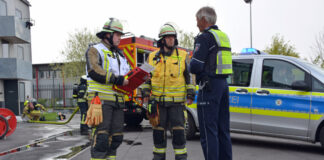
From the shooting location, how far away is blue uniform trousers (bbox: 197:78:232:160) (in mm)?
3377

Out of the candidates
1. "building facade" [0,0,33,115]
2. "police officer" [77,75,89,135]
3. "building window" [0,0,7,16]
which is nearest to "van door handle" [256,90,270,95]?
"police officer" [77,75,89,135]

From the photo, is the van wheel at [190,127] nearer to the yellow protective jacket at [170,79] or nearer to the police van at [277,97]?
the police van at [277,97]

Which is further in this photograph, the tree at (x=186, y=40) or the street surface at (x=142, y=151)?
the tree at (x=186, y=40)

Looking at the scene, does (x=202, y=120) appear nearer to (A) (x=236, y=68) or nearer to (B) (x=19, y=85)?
(A) (x=236, y=68)

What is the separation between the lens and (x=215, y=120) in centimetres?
342

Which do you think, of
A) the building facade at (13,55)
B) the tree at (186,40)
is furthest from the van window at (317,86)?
the tree at (186,40)

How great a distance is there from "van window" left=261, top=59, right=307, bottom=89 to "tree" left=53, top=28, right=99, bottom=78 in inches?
1134

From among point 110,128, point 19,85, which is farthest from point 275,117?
point 19,85

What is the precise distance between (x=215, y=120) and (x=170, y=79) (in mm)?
1022

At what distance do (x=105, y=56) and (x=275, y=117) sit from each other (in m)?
3.59

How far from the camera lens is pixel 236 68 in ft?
20.6

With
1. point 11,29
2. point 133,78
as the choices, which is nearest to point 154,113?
point 133,78

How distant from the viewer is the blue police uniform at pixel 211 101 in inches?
134

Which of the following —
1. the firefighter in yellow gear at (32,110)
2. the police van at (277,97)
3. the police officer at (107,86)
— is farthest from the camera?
the firefighter in yellow gear at (32,110)
